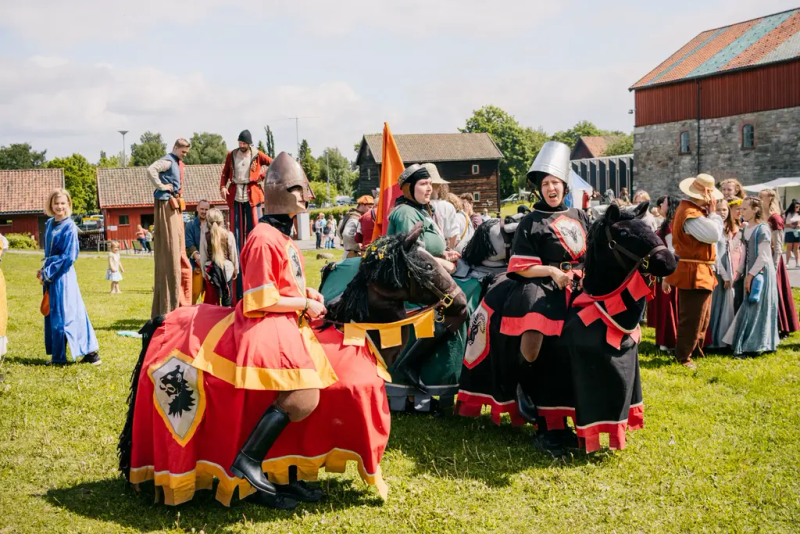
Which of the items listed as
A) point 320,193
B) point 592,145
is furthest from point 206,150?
point 592,145

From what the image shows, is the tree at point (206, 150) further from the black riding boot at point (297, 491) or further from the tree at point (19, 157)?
the black riding boot at point (297, 491)

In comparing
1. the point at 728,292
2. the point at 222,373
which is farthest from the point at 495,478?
the point at 728,292

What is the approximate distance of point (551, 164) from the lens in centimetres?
539

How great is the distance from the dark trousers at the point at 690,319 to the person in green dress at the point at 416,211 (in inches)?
137

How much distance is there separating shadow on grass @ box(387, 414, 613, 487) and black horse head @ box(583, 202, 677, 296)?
138 centimetres

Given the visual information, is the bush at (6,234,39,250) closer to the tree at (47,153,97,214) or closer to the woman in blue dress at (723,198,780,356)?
the tree at (47,153,97,214)

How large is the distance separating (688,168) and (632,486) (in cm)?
4584

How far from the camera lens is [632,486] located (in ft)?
16.0

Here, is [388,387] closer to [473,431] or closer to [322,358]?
[473,431]

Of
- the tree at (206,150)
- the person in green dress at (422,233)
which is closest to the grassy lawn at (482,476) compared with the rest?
the person in green dress at (422,233)

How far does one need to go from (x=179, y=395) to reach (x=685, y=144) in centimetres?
4810

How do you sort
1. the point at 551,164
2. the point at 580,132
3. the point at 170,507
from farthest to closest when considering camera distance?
the point at 580,132 < the point at 551,164 < the point at 170,507

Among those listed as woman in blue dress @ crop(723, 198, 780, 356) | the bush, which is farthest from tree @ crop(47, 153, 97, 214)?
woman in blue dress @ crop(723, 198, 780, 356)

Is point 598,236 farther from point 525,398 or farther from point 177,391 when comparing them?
point 177,391
